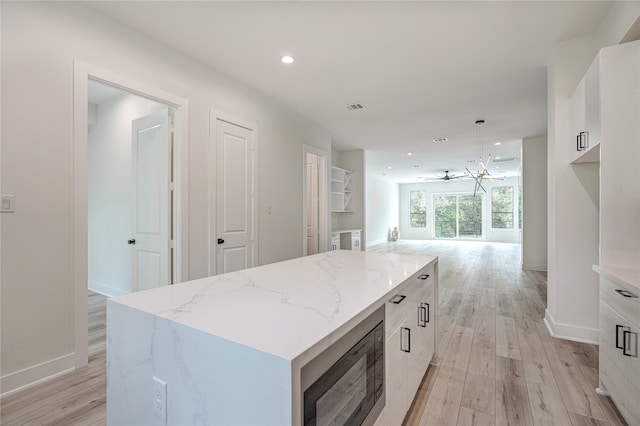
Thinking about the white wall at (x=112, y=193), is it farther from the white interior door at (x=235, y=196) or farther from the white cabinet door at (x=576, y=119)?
the white cabinet door at (x=576, y=119)

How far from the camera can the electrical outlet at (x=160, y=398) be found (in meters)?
0.90

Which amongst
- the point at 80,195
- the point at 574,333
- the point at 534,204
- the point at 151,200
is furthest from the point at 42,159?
the point at 534,204

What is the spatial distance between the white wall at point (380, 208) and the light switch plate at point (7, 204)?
30.0 ft

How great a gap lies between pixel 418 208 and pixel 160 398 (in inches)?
574

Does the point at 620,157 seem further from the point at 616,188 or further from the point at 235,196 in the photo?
the point at 235,196

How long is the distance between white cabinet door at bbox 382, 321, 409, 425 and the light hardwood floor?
283 millimetres

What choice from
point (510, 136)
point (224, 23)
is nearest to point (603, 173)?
point (224, 23)

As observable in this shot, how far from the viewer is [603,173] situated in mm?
1956

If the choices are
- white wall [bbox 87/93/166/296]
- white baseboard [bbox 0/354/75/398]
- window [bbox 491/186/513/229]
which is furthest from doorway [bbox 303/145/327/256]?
window [bbox 491/186/513/229]

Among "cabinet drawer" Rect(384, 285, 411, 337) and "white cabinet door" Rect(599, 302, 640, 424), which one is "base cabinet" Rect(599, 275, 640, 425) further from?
"cabinet drawer" Rect(384, 285, 411, 337)

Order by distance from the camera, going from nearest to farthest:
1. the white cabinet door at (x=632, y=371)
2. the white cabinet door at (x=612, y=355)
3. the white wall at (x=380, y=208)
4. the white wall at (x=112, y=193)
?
the white cabinet door at (x=632, y=371)
the white cabinet door at (x=612, y=355)
the white wall at (x=112, y=193)
the white wall at (x=380, y=208)

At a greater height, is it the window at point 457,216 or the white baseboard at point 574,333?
the window at point 457,216

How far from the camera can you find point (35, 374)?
6.68 feet

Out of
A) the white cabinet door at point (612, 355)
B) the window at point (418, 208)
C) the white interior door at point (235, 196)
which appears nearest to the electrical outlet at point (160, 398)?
the white cabinet door at point (612, 355)
